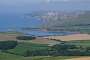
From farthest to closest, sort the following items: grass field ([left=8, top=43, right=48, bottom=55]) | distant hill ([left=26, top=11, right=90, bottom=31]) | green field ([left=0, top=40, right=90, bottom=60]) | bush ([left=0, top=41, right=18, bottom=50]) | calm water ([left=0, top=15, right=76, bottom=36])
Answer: distant hill ([left=26, top=11, right=90, bottom=31]) < calm water ([left=0, top=15, right=76, bottom=36]) < bush ([left=0, top=41, right=18, bottom=50]) < grass field ([left=8, top=43, right=48, bottom=55]) < green field ([left=0, top=40, right=90, bottom=60])

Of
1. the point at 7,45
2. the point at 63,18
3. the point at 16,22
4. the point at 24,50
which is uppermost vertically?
the point at 63,18

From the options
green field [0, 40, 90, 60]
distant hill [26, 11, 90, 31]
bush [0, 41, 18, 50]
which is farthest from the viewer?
distant hill [26, 11, 90, 31]

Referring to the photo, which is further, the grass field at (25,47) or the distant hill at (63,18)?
the distant hill at (63,18)

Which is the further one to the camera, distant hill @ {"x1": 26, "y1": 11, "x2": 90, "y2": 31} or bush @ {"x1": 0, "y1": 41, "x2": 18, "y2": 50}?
distant hill @ {"x1": 26, "y1": 11, "x2": 90, "y2": 31}

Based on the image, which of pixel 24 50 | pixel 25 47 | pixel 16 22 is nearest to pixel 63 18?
pixel 16 22

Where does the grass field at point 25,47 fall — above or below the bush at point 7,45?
below

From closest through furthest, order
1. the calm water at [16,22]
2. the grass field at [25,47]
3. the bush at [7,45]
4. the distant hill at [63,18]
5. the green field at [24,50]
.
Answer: the green field at [24,50] < the grass field at [25,47] < the bush at [7,45] < the calm water at [16,22] < the distant hill at [63,18]

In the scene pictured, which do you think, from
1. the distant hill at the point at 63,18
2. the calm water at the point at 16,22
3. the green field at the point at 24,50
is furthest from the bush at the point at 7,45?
the distant hill at the point at 63,18

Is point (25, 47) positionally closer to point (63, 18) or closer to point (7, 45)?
point (7, 45)

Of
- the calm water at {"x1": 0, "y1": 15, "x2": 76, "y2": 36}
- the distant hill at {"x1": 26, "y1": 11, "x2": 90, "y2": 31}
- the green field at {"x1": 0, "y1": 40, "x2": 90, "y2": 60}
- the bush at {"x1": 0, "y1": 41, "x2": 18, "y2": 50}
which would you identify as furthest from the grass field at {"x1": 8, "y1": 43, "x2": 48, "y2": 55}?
the distant hill at {"x1": 26, "y1": 11, "x2": 90, "y2": 31}

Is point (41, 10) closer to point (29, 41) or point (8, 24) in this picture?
point (8, 24)

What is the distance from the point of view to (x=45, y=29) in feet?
77.2

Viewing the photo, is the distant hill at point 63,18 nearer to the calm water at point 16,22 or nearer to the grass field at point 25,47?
the calm water at point 16,22

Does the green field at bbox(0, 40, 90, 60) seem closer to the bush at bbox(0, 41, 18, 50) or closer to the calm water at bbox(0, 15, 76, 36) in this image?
the bush at bbox(0, 41, 18, 50)
